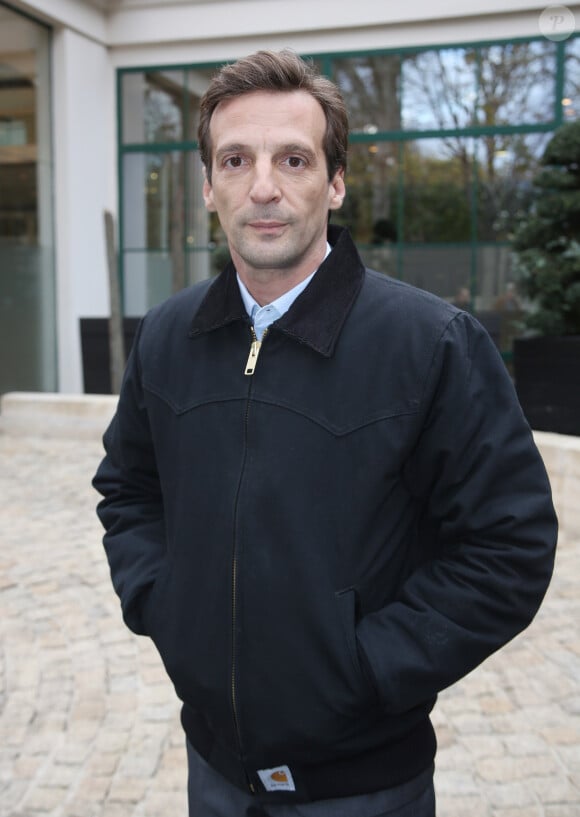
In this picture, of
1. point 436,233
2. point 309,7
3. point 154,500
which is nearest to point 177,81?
point 309,7

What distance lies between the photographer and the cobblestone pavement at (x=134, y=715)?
3.50 m

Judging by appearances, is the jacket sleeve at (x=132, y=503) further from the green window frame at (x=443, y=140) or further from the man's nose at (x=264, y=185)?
the green window frame at (x=443, y=140)

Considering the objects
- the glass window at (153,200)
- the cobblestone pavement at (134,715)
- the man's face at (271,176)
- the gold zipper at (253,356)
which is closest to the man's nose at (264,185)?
the man's face at (271,176)

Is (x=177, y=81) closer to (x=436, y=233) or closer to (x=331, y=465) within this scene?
(x=436, y=233)

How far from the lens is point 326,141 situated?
6.14 ft

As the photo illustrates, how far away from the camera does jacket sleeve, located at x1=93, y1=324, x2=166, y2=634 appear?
200cm

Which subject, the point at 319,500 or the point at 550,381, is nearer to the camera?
the point at 319,500

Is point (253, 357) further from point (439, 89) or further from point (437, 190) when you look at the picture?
point (439, 89)

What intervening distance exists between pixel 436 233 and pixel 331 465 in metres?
12.9

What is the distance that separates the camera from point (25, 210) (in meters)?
13.9

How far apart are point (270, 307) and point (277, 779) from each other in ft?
3.01

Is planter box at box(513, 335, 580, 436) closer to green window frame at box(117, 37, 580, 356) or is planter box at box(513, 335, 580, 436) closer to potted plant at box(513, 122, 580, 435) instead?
potted plant at box(513, 122, 580, 435)

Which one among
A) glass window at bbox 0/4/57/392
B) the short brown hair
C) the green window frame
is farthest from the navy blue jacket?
glass window at bbox 0/4/57/392

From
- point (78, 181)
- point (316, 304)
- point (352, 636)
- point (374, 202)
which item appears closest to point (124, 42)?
point (78, 181)
